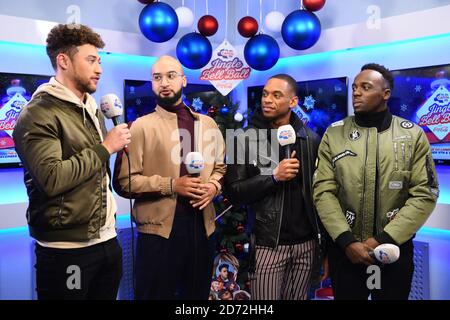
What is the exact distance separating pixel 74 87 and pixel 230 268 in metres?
2.43

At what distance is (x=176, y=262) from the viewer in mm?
2625

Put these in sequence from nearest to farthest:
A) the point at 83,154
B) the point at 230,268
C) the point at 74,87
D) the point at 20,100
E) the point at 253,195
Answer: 1. the point at 83,154
2. the point at 74,87
3. the point at 253,195
4. the point at 20,100
5. the point at 230,268

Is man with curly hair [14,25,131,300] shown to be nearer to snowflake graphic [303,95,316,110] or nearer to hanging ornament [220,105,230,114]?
hanging ornament [220,105,230,114]

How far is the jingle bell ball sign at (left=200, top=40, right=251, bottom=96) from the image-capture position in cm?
412

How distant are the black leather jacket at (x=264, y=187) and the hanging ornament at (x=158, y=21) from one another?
1343 mm

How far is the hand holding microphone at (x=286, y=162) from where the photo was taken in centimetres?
246

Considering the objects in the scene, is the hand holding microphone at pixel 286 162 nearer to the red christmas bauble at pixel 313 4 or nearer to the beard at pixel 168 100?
the beard at pixel 168 100

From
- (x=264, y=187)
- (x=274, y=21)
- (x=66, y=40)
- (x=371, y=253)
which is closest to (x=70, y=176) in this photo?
(x=66, y=40)

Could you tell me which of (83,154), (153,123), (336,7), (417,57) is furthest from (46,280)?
(336,7)

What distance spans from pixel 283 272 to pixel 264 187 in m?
0.49

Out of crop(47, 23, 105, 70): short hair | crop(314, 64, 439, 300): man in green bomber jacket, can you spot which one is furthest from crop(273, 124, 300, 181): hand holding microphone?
crop(47, 23, 105, 70): short hair

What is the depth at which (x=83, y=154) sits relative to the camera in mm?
1988

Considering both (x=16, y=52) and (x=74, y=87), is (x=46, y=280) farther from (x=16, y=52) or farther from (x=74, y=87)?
(x=16, y=52)

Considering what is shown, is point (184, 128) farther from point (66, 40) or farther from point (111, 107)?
point (66, 40)
